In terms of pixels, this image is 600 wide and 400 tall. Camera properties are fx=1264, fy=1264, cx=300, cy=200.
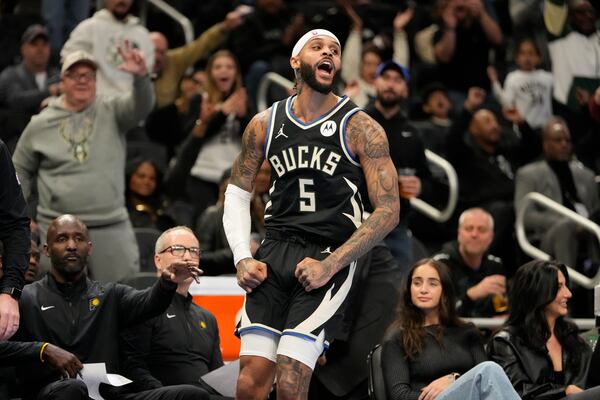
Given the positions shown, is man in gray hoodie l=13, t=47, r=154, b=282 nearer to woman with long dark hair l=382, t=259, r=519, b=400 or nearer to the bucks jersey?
woman with long dark hair l=382, t=259, r=519, b=400

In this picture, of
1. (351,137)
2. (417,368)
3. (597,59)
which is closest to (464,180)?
(597,59)

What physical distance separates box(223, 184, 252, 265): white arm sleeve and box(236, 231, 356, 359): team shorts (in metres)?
0.16

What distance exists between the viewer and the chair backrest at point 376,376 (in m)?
6.81

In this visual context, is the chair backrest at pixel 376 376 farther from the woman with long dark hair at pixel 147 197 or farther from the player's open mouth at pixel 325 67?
the woman with long dark hair at pixel 147 197

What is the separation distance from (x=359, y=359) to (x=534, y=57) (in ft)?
20.3

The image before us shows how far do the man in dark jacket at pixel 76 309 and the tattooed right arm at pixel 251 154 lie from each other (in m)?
0.74

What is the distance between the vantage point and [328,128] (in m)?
5.99

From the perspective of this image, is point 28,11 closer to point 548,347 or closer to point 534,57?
point 534,57

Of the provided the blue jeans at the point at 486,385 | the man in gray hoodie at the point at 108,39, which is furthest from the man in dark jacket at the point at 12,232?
the man in gray hoodie at the point at 108,39

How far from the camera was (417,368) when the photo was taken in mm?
6906

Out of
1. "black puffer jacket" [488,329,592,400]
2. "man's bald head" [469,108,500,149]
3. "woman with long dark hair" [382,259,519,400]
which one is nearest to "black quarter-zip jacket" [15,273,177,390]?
"woman with long dark hair" [382,259,519,400]

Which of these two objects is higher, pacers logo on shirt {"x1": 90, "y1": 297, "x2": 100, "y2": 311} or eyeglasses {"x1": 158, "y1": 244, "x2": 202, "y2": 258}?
eyeglasses {"x1": 158, "y1": 244, "x2": 202, "y2": 258}

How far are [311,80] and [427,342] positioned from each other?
69.6 inches

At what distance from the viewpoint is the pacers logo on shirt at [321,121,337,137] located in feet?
19.6
